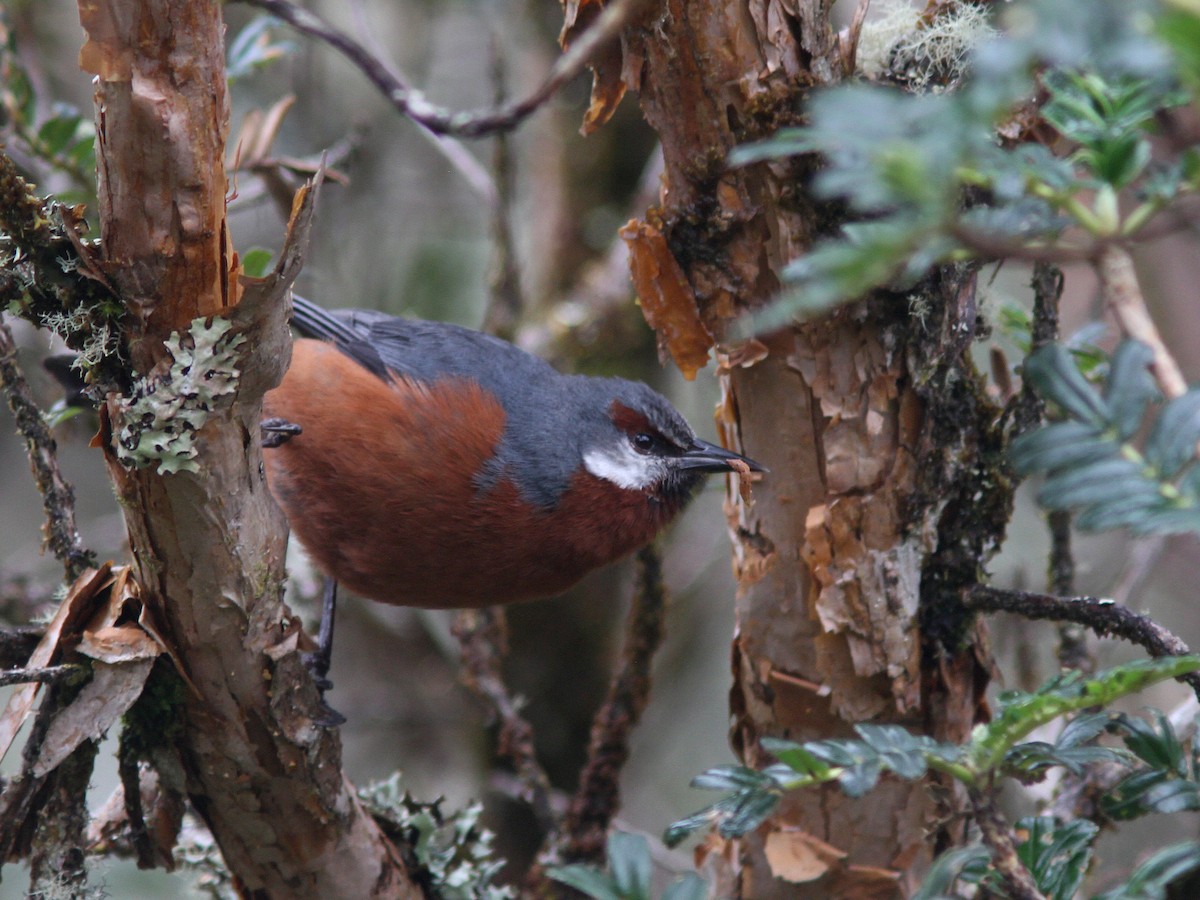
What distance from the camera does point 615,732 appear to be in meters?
3.46

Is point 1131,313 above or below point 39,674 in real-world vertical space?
above

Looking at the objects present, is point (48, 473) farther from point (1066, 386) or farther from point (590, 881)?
point (1066, 386)

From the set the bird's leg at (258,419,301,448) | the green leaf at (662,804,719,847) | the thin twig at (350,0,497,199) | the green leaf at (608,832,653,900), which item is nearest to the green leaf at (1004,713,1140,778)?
the green leaf at (662,804,719,847)

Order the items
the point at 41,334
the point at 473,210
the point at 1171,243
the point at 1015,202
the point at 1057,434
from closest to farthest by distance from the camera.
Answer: the point at 1057,434 → the point at 1015,202 → the point at 41,334 → the point at 1171,243 → the point at 473,210

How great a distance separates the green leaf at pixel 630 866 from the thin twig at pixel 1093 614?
1.16m

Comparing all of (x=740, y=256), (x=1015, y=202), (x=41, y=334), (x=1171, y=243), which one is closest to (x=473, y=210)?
(x=41, y=334)

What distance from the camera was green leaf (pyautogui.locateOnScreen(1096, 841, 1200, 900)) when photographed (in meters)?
1.59

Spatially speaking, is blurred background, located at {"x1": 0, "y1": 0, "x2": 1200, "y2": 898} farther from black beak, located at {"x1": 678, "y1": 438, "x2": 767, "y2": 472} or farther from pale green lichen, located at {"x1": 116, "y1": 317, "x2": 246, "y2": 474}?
pale green lichen, located at {"x1": 116, "y1": 317, "x2": 246, "y2": 474}

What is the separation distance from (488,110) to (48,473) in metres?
1.48

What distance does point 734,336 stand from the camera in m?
2.66

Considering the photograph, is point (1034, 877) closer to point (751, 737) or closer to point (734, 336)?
point (751, 737)

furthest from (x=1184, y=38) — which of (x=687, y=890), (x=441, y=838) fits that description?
(x=441, y=838)

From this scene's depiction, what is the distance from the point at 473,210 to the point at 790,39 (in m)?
5.76

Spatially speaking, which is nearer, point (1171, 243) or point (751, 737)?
point (751, 737)
